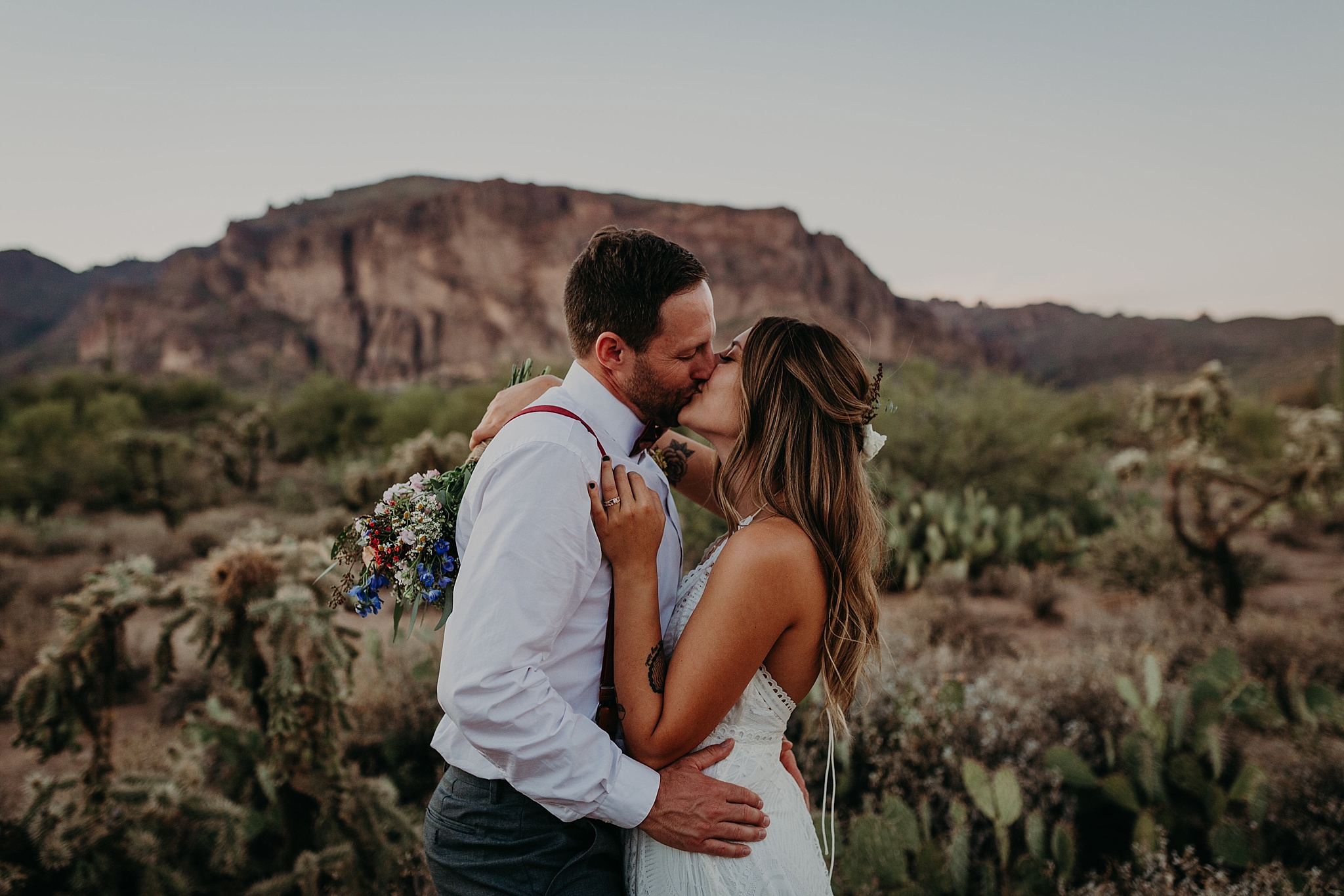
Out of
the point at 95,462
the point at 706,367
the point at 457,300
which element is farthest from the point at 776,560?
the point at 457,300

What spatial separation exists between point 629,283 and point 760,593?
0.92 metres

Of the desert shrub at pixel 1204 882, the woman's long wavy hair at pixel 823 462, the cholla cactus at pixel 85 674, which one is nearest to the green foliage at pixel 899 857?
the desert shrub at pixel 1204 882

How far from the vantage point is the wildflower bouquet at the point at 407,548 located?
7.07ft

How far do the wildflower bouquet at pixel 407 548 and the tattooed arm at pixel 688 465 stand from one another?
0.92m

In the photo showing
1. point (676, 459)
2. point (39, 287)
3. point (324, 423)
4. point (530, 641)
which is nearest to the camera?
point (530, 641)

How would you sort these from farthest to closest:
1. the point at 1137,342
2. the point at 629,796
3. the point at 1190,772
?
the point at 1137,342, the point at 1190,772, the point at 629,796

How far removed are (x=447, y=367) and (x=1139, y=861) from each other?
87716 mm

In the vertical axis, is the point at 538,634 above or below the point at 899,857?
above

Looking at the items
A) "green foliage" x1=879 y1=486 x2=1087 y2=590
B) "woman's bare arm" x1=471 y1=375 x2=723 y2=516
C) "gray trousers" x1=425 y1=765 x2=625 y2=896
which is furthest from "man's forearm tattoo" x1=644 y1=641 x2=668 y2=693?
"green foliage" x1=879 y1=486 x2=1087 y2=590

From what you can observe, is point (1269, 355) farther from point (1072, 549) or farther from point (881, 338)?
point (1072, 549)

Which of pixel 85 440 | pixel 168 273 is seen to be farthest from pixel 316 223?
pixel 85 440

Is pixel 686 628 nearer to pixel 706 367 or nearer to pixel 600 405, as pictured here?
pixel 600 405

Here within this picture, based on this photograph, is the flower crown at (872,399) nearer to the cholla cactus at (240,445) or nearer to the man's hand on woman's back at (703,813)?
the man's hand on woman's back at (703,813)

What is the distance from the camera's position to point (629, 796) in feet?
6.02
